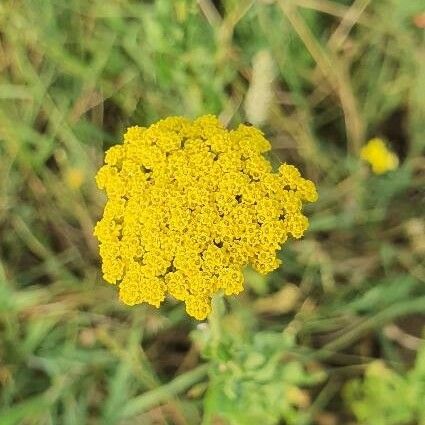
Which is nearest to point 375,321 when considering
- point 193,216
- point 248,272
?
point 248,272

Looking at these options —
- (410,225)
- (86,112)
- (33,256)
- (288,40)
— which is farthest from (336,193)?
(33,256)

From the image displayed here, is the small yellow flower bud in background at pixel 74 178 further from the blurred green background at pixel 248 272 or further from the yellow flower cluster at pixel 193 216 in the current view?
the yellow flower cluster at pixel 193 216

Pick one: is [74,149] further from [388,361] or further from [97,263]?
[388,361]

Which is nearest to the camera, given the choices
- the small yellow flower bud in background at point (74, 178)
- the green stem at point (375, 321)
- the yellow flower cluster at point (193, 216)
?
the yellow flower cluster at point (193, 216)

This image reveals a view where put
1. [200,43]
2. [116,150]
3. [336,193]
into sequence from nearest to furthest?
[116,150] → [200,43] → [336,193]

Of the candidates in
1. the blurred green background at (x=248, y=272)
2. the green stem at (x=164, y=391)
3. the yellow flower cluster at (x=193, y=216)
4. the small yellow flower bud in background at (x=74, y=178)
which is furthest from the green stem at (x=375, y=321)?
the small yellow flower bud in background at (x=74, y=178)

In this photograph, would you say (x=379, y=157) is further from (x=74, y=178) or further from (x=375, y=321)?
(x=74, y=178)
